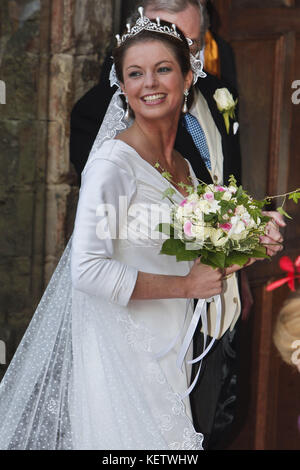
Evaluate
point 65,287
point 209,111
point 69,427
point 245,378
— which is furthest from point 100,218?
point 245,378

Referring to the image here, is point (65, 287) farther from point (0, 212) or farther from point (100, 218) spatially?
point (0, 212)

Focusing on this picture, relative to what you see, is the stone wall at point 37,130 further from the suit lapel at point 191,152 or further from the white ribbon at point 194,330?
the white ribbon at point 194,330

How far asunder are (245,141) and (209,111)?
1.94ft

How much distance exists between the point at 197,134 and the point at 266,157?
787 mm

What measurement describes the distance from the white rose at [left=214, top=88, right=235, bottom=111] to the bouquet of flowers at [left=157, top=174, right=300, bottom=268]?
85 centimetres

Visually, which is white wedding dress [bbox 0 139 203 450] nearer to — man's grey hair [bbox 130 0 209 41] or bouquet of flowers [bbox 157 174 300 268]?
bouquet of flowers [bbox 157 174 300 268]

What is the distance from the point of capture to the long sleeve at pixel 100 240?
229 cm

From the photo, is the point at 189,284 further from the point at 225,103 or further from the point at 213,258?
the point at 225,103

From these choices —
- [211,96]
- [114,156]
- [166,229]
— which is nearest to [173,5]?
[211,96]

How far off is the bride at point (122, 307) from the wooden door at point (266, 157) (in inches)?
45.6

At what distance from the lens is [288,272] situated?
3877mm

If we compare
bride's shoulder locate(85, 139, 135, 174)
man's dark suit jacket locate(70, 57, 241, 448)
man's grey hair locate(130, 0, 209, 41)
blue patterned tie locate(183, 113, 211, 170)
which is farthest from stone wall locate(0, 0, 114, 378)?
bride's shoulder locate(85, 139, 135, 174)

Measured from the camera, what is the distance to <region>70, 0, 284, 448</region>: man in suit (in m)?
3.01
